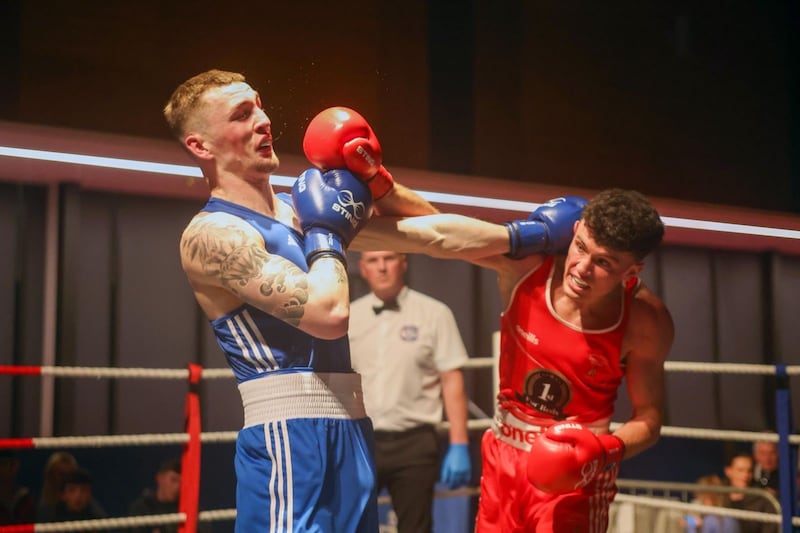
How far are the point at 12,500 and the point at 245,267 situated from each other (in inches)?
102

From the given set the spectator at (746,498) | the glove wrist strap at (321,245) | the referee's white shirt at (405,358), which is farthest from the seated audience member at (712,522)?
the glove wrist strap at (321,245)

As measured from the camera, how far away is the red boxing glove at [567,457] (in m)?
1.89

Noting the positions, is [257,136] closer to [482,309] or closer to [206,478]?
[206,478]

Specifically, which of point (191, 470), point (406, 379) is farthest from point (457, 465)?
point (191, 470)

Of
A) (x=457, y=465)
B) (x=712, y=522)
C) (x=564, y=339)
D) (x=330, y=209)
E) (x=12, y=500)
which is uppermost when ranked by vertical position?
(x=330, y=209)

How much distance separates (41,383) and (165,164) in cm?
148

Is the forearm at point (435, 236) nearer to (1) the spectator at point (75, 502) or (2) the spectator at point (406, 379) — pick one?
(2) the spectator at point (406, 379)

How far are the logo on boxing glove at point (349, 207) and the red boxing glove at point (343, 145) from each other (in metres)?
0.09

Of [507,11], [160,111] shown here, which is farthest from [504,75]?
[160,111]

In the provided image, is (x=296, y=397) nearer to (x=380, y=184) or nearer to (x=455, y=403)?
(x=380, y=184)

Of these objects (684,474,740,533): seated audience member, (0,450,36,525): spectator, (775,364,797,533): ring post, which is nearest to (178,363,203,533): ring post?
(0,450,36,525): spectator

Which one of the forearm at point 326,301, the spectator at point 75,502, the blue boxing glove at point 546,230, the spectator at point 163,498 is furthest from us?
the spectator at point 163,498

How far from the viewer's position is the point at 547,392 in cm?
212

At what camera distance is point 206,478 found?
4.74 metres
